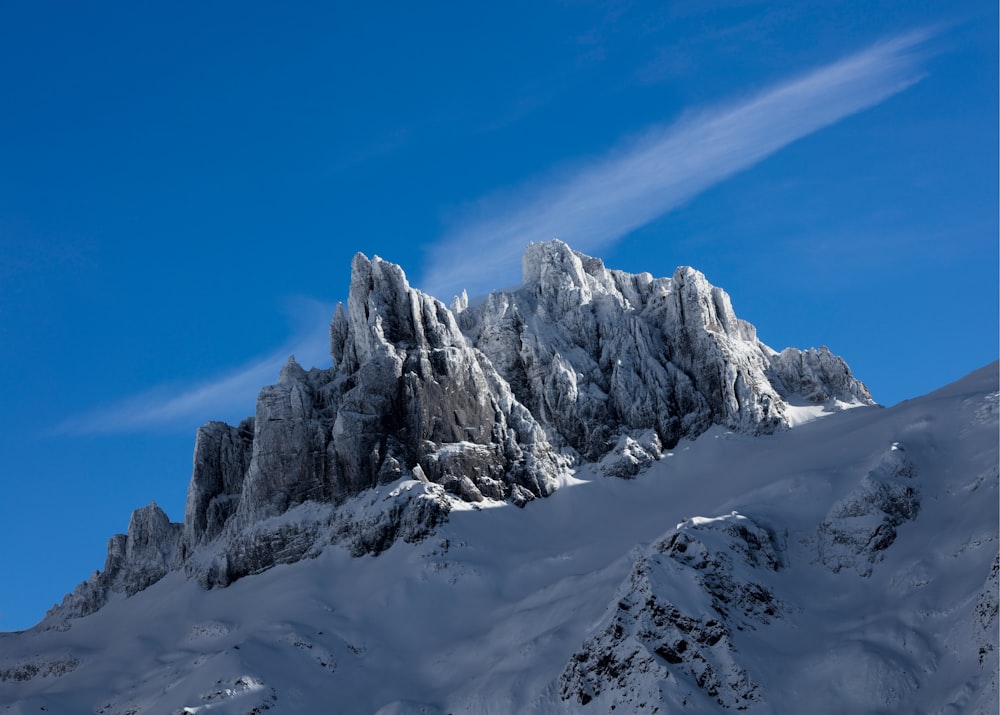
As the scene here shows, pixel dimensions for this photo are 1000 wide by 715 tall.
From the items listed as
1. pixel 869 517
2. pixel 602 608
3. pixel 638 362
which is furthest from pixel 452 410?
pixel 869 517

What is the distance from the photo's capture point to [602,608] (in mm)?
116938

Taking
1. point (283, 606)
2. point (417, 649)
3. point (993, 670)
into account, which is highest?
point (283, 606)

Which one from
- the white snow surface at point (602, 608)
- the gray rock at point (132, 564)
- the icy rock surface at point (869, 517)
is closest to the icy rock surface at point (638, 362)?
the white snow surface at point (602, 608)

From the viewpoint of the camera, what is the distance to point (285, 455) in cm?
15562

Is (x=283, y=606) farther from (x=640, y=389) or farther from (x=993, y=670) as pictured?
(x=993, y=670)

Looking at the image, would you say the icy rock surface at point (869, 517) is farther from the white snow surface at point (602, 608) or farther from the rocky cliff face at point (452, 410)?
the rocky cliff face at point (452, 410)

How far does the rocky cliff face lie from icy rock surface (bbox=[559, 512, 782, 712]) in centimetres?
3826

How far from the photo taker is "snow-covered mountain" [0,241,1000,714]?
352ft

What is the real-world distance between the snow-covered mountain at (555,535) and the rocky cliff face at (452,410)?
42cm

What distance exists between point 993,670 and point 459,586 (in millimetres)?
61167

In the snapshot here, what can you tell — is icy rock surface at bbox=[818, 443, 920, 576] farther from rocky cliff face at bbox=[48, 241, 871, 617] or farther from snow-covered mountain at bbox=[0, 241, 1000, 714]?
rocky cliff face at bbox=[48, 241, 871, 617]

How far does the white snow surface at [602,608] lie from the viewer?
340 ft

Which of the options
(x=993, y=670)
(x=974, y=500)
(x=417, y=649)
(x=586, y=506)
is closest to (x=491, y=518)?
(x=586, y=506)

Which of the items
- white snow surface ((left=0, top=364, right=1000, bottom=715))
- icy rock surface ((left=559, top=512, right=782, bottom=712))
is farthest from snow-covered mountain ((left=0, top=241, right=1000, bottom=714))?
white snow surface ((left=0, top=364, right=1000, bottom=715))
